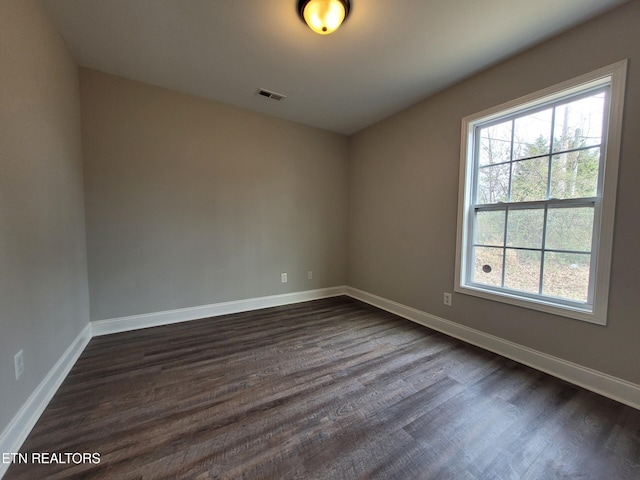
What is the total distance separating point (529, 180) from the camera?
2.10m

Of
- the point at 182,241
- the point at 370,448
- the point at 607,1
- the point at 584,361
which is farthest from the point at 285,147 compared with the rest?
the point at 584,361

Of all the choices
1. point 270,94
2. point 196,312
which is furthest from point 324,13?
point 196,312

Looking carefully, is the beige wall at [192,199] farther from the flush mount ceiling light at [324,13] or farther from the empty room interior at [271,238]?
the flush mount ceiling light at [324,13]

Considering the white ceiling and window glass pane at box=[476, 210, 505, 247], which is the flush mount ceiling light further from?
window glass pane at box=[476, 210, 505, 247]

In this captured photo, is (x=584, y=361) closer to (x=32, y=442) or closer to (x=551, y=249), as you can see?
(x=551, y=249)

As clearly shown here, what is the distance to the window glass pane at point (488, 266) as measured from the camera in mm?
2312

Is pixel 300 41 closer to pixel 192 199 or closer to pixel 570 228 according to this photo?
pixel 192 199

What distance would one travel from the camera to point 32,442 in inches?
49.6

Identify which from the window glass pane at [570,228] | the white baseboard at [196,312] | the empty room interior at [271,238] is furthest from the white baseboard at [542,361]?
the white baseboard at [196,312]

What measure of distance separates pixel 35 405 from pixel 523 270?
3.52m

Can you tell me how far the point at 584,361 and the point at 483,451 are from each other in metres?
1.20

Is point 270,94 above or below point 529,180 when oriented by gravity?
above

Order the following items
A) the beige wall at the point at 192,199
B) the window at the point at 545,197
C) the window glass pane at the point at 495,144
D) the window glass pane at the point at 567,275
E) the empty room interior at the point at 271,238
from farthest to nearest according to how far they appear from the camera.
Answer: the beige wall at the point at 192,199
the window glass pane at the point at 495,144
the window glass pane at the point at 567,275
the window at the point at 545,197
the empty room interior at the point at 271,238

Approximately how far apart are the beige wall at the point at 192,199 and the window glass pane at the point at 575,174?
2583 mm
